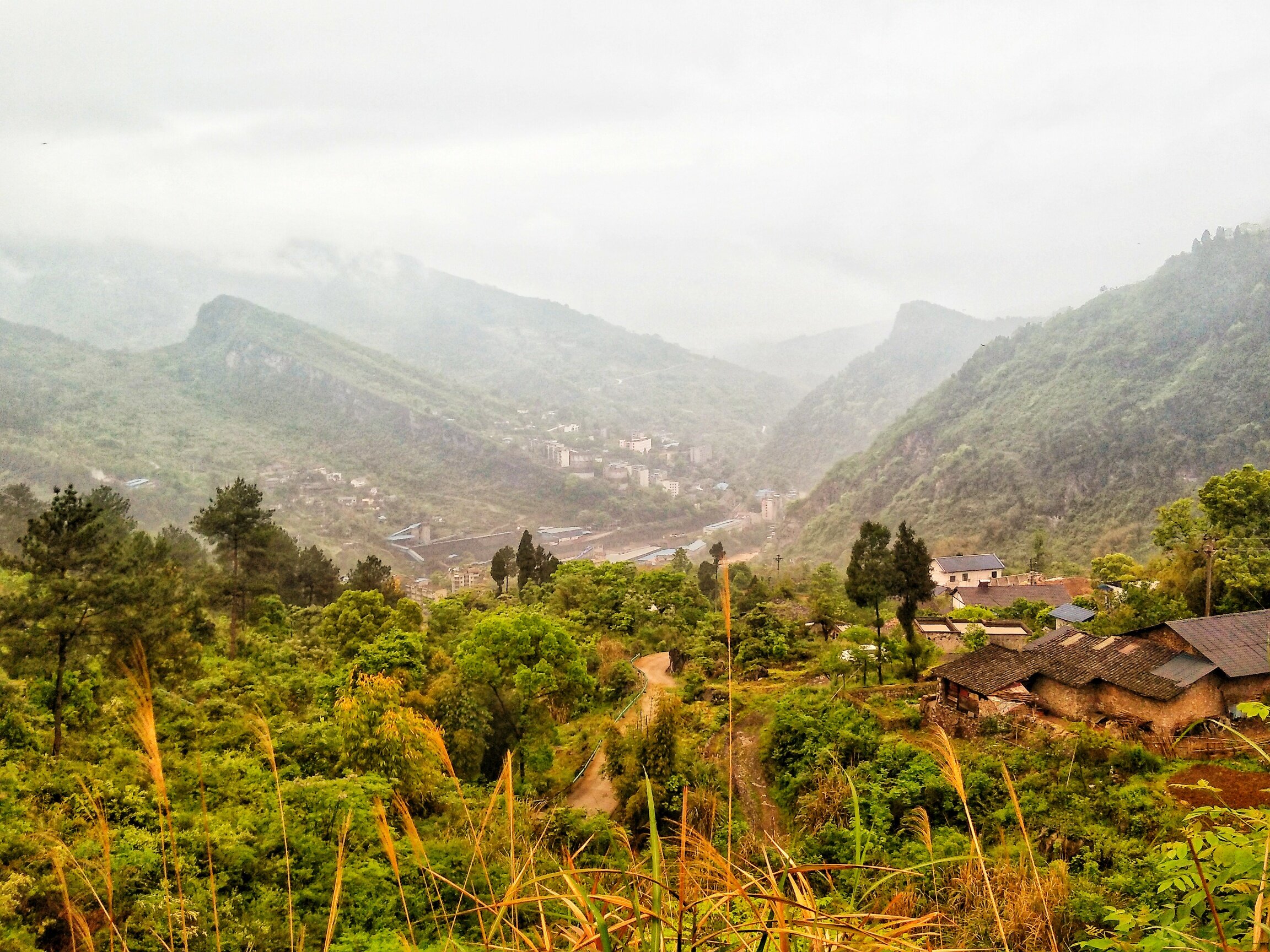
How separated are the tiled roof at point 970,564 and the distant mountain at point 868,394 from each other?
7820cm

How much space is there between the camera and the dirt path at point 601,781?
12773 millimetres

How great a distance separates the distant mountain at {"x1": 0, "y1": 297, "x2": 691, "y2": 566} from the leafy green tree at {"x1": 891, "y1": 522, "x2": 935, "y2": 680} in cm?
5640

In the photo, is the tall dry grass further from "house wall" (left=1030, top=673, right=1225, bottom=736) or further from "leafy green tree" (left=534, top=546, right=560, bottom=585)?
"leafy green tree" (left=534, top=546, right=560, bottom=585)

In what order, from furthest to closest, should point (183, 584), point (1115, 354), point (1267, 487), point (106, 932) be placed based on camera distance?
point (1115, 354)
point (1267, 487)
point (183, 584)
point (106, 932)

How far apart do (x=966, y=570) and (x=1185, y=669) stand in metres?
29.4

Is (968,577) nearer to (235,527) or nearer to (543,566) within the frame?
(543,566)

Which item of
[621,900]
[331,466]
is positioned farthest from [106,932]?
[331,466]

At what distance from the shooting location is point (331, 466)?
284ft

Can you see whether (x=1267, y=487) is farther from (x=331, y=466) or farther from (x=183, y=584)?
(x=331, y=466)

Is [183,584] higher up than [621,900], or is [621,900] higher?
[621,900]

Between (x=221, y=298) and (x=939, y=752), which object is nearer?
(x=939, y=752)

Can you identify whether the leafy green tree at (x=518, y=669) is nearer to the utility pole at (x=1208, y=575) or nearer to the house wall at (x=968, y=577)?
the utility pole at (x=1208, y=575)

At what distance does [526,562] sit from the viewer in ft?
110

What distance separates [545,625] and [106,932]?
8.96 m
